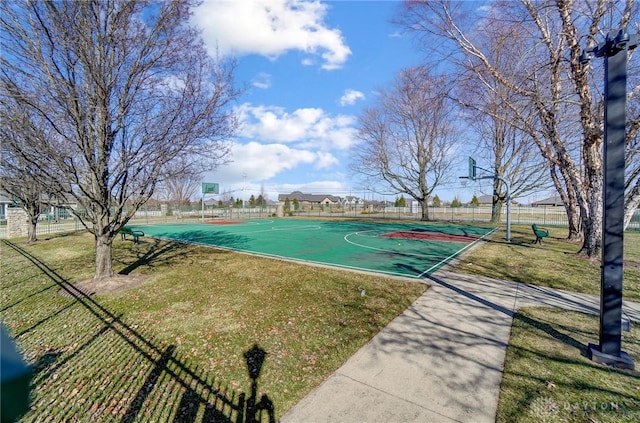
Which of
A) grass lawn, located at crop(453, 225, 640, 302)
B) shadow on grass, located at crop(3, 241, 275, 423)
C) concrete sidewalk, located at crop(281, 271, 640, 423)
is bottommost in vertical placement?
shadow on grass, located at crop(3, 241, 275, 423)

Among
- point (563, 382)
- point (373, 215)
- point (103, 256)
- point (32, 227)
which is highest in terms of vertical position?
point (32, 227)

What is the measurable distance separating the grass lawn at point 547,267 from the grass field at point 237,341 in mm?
79

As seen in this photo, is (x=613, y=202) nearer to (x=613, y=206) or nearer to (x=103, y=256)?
(x=613, y=206)

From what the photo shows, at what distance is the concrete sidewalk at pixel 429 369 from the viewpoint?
2758mm

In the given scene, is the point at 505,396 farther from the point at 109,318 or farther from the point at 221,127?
the point at 221,127

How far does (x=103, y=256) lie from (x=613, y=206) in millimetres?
10071

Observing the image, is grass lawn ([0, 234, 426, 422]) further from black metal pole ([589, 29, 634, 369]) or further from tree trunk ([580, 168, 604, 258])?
tree trunk ([580, 168, 604, 258])

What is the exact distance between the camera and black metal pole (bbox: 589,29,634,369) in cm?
348

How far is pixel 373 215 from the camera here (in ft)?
143

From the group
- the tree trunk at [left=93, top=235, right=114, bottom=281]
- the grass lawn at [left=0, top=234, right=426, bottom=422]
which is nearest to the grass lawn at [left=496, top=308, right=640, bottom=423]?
the grass lawn at [left=0, top=234, right=426, bottom=422]

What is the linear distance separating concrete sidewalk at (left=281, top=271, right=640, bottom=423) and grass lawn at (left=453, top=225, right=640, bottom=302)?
1390mm

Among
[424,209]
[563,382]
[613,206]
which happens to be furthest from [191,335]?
[424,209]

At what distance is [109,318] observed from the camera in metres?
5.23

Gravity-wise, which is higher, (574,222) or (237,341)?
(574,222)
